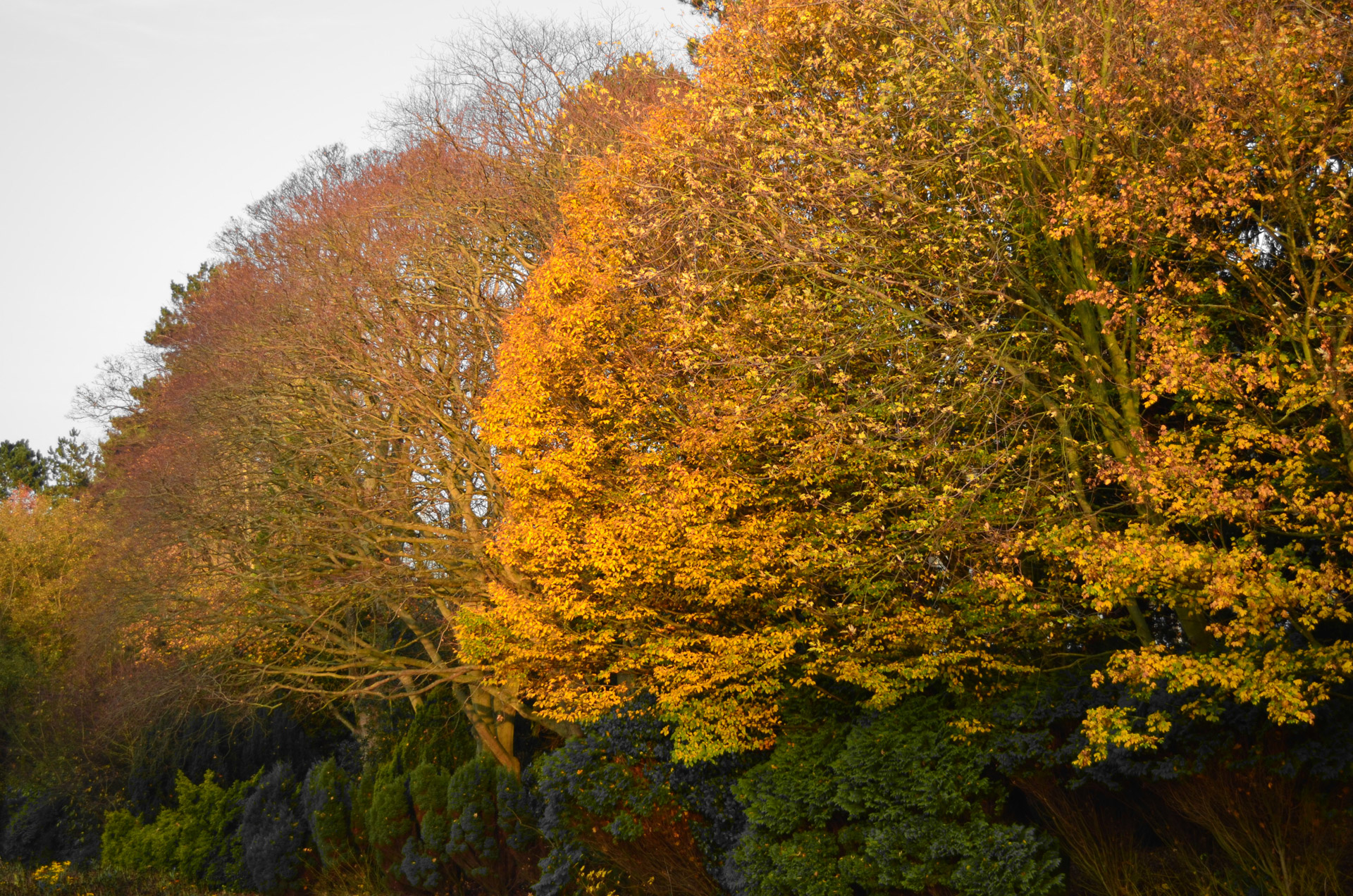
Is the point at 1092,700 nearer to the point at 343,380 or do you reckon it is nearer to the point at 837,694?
the point at 837,694

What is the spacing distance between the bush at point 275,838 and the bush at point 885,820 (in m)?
12.7

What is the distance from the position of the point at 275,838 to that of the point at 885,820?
1506 cm

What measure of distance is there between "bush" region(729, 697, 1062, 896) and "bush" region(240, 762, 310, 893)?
501 inches

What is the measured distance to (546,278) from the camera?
48.3 ft

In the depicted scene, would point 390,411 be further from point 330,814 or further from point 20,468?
point 20,468

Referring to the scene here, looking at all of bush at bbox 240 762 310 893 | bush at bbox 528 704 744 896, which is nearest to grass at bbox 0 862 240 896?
bush at bbox 240 762 310 893

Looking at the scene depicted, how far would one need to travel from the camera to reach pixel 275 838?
839 inches

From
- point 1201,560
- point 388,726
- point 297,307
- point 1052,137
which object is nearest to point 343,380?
point 297,307

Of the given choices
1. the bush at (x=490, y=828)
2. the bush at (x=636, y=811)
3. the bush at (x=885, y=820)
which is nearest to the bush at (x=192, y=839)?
the bush at (x=490, y=828)

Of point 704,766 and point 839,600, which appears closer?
point 839,600

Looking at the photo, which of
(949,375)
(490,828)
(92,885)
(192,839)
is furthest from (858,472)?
(192,839)

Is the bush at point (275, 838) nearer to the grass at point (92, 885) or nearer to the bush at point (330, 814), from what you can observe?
the bush at point (330, 814)

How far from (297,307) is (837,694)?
13.8 metres

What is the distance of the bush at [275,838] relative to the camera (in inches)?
840
